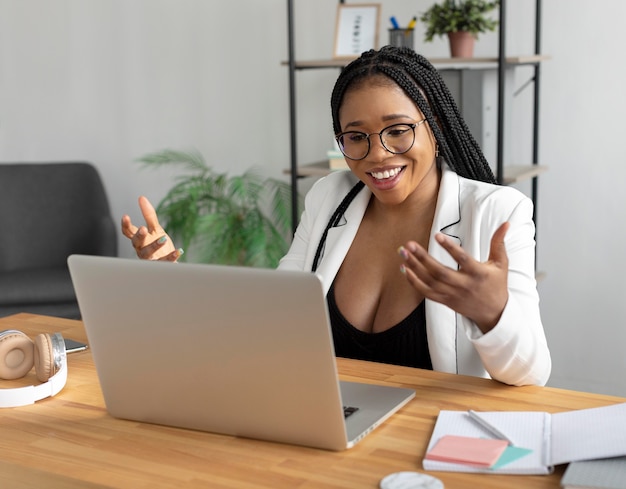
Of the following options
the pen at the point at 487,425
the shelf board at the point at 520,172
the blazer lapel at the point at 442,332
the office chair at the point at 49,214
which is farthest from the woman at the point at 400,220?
the office chair at the point at 49,214

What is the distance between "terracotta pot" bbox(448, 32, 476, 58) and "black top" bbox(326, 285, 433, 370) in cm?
158

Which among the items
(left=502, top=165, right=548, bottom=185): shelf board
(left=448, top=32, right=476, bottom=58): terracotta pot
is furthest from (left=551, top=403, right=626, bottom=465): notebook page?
(left=448, top=32, right=476, bottom=58): terracotta pot

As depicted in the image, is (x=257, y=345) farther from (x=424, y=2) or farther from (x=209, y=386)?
(x=424, y=2)

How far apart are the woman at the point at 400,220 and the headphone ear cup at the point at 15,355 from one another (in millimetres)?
307

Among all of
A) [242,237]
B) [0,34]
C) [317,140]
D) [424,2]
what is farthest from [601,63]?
[0,34]

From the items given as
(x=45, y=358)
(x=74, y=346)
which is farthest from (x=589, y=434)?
(x=74, y=346)

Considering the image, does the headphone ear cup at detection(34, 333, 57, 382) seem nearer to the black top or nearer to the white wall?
the black top

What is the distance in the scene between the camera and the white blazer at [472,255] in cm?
154

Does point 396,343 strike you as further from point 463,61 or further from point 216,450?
point 463,61

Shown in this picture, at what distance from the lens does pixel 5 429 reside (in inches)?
57.1

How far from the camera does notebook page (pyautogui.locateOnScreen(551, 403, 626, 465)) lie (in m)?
1.21

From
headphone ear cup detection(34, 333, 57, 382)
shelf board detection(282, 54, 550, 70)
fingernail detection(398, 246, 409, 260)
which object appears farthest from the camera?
shelf board detection(282, 54, 550, 70)

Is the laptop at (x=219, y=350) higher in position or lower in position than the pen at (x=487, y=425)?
higher

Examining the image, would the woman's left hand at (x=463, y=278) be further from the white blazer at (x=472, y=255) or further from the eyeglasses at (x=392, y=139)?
the eyeglasses at (x=392, y=139)
